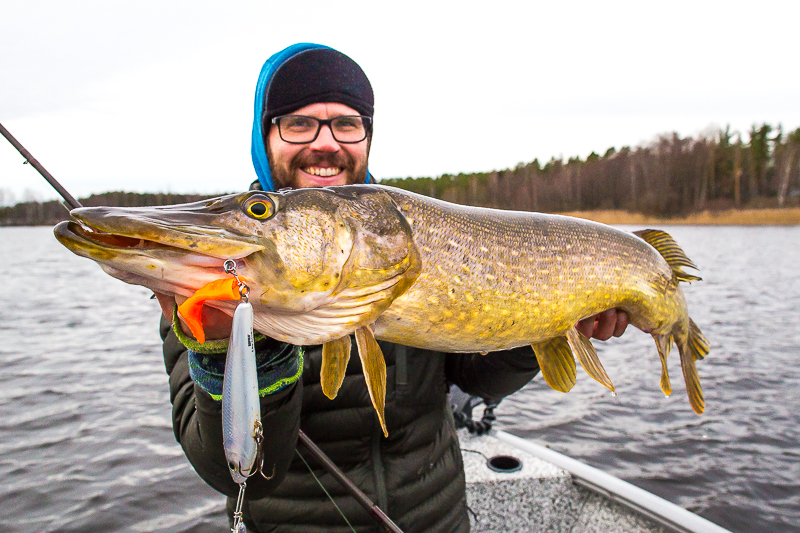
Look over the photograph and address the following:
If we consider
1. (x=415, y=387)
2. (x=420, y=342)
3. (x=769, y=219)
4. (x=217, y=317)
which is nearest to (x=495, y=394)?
(x=415, y=387)

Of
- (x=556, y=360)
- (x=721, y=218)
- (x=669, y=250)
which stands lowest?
(x=721, y=218)

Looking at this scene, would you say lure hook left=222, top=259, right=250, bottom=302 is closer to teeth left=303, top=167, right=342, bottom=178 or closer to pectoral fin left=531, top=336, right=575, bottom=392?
pectoral fin left=531, top=336, right=575, bottom=392

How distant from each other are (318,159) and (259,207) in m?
1.10

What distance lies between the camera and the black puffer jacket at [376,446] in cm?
174

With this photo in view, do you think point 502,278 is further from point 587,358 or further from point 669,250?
point 669,250

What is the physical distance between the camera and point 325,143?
222 centimetres

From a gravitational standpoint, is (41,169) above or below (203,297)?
above

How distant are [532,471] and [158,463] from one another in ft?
12.8

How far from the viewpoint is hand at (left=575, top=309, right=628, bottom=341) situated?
196 centimetres

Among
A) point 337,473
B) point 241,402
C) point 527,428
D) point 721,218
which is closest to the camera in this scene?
point 241,402

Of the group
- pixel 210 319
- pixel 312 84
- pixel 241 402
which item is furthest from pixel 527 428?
pixel 241 402

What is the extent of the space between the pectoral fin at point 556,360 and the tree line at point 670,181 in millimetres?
34786

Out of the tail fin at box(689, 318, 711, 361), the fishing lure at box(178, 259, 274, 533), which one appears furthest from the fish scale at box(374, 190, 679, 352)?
the tail fin at box(689, 318, 711, 361)

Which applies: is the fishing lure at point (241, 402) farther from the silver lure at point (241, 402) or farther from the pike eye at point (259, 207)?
the pike eye at point (259, 207)
